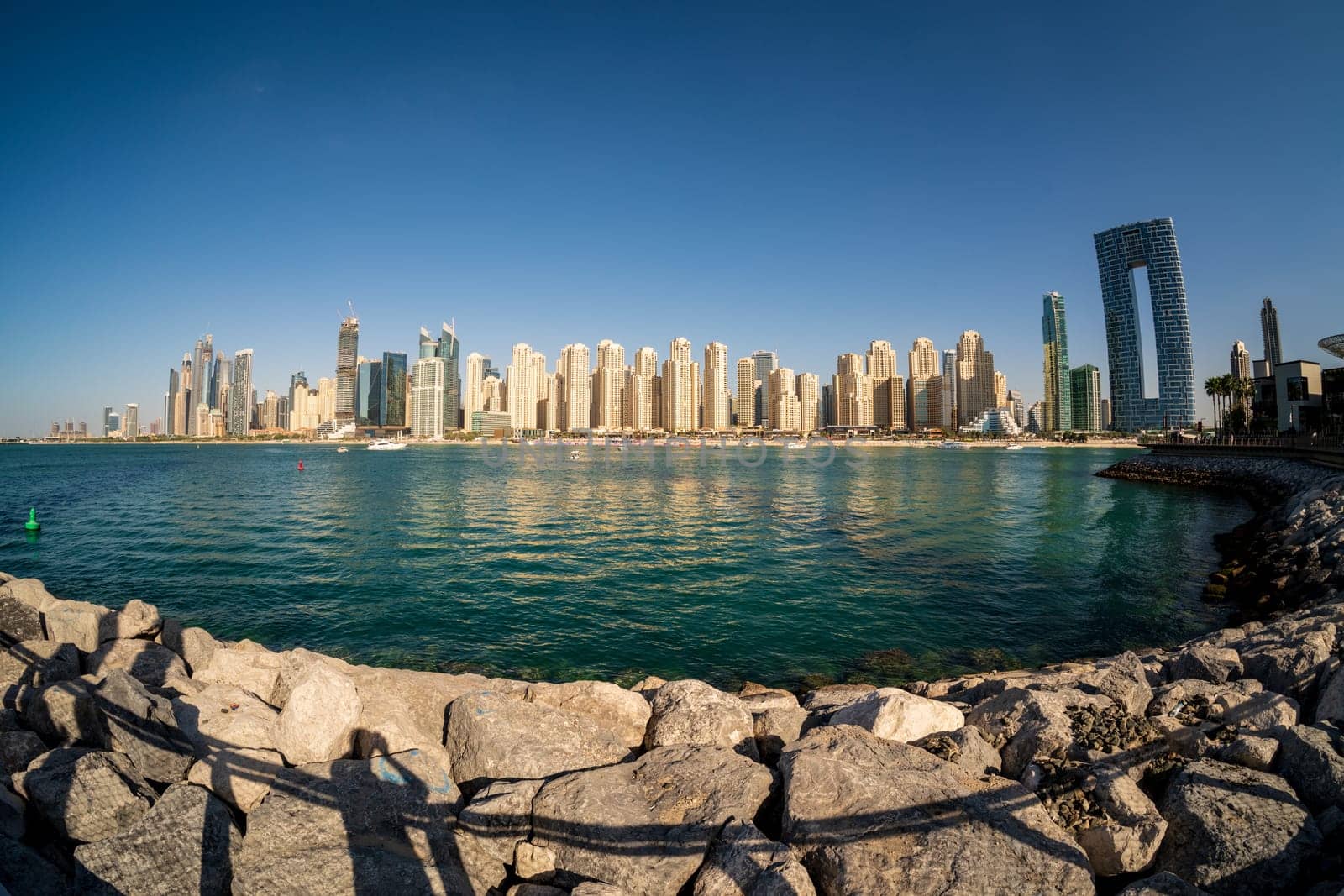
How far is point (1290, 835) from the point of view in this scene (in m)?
4.03

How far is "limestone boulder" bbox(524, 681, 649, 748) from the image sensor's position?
6.21m

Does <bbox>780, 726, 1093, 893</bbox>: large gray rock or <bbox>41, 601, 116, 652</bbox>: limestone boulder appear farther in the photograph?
<bbox>41, 601, 116, 652</bbox>: limestone boulder

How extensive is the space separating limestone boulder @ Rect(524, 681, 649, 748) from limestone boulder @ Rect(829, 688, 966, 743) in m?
2.03

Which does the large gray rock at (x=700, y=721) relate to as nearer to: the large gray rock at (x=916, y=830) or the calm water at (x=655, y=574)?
the large gray rock at (x=916, y=830)

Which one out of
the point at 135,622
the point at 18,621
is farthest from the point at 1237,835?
the point at 18,621

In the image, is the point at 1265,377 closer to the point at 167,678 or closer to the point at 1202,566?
the point at 1202,566

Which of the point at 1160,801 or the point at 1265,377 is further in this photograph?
the point at 1265,377

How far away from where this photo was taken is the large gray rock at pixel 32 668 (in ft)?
20.0

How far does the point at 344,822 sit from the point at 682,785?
250 centimetres

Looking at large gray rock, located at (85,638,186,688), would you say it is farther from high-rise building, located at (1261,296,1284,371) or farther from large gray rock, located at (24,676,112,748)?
high-rise building, located at (1261,296,1284,371)

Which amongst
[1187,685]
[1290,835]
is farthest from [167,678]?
[1187,685]

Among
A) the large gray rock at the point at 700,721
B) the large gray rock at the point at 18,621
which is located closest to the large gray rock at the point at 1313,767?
the large gray rock at the point at 700,721

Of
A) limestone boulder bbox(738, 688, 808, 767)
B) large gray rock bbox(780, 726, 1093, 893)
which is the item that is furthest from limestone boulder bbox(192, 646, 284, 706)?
large gray rock bbox(780, 726, 1093, 893)

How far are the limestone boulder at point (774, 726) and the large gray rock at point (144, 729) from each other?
16.6 feet
